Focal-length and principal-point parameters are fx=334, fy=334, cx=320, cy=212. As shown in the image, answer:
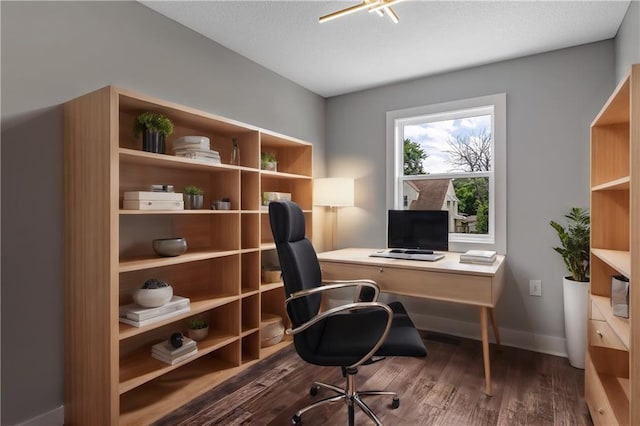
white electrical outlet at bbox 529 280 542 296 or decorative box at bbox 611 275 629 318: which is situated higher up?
decorative box at bbox 611 275 629 318

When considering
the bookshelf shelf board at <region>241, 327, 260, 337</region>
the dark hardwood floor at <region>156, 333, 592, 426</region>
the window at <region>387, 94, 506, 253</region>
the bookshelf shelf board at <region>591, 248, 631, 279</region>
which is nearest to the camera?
the bookshelf shelf board at <region>591, 248, 631, 279</region>

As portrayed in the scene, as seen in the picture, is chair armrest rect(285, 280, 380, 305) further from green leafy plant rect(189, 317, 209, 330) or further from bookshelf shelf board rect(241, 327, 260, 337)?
green leafy plant rect(189, 317, 209, 330)

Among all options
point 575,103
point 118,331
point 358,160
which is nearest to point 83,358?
point 118,331

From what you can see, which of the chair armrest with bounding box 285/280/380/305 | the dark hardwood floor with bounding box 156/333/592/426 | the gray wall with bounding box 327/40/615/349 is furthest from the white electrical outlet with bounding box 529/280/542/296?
the chair armrest with bounding box 285/280/380/305

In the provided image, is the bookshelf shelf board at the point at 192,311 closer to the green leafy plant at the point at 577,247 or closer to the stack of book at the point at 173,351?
the stack of book at the point at 173,351

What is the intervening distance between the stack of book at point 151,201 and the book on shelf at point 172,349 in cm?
86

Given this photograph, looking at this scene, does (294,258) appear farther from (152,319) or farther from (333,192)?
(333,192)

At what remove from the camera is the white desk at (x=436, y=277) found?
2158 millimetres

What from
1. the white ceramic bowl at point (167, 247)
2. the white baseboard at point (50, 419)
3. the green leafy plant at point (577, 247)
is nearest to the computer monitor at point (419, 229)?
the green leafy plant at point (577, 247)

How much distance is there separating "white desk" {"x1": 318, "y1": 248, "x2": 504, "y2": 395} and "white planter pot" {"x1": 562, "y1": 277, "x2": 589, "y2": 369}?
0.49m

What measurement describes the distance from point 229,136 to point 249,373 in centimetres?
184

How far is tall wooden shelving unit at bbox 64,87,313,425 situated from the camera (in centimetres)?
169

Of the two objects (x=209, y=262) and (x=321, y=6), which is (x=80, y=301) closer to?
(x=209, y=262)

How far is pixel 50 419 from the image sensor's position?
180 centimetres
